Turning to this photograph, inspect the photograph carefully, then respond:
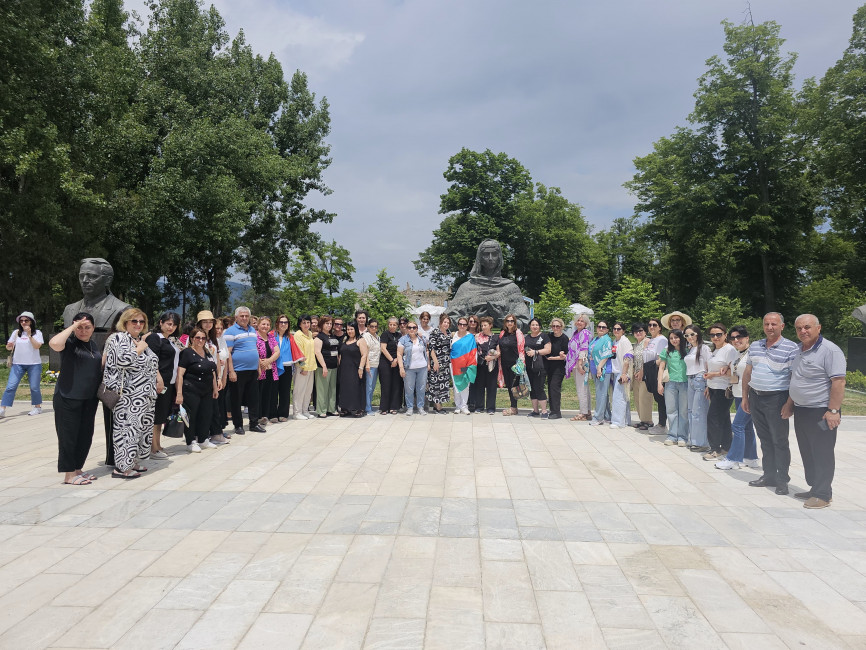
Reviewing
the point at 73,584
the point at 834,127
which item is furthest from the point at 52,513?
the point at 834,127

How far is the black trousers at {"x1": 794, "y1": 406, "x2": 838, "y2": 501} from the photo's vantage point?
485cm

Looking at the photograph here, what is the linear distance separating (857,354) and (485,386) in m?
12.9

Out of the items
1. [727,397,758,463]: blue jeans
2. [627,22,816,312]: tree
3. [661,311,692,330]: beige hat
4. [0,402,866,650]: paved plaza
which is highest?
[627,22,816,312]: tree

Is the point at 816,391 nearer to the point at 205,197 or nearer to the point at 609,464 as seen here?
the point at 609,464

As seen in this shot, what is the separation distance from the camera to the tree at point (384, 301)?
18.9 metres

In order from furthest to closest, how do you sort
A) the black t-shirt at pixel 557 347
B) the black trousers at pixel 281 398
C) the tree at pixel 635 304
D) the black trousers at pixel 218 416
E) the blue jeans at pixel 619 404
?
1. the tree at pixel 635 304
2. the black t-shirt at pixel 557 347
3. the black trousers at pixel 281 398
4. the blue jeans at pixel 619 404
5. the black trousers at pixel 218 416

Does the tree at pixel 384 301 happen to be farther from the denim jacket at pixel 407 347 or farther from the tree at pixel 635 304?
the tree at pixel 635 304

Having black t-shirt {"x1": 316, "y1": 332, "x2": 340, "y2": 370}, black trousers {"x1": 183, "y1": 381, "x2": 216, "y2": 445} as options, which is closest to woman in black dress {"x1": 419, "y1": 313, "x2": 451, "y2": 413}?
black t-shirt {"x1": 316, "y1": 332, "x2": 340, "y2": 370}

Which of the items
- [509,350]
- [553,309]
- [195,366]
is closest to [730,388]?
[509,350]

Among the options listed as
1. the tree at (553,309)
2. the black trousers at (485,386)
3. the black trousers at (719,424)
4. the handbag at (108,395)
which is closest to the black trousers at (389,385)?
the black trousers at (485,386)

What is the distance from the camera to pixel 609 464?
6277mm

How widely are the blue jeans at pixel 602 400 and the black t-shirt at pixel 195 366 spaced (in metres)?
5.64

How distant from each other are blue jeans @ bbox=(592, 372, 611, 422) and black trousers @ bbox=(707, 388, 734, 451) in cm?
185

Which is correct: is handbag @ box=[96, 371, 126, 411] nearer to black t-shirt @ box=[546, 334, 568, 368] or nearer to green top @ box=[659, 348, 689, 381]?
black t-shirt @ box=[546, 334, 568, 368]
